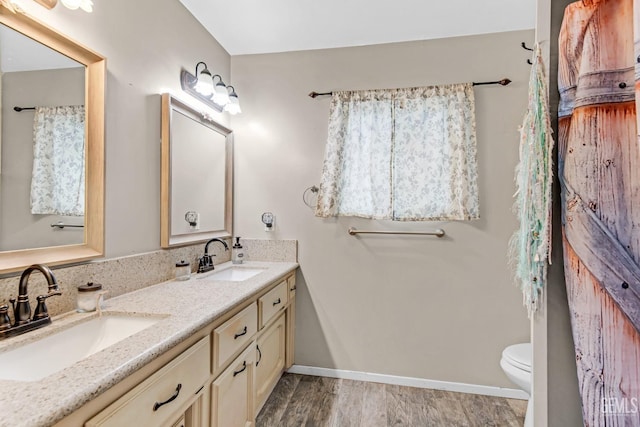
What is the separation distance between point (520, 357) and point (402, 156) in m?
1.39

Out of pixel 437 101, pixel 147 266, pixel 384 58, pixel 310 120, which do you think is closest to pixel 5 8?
pixel 147 266

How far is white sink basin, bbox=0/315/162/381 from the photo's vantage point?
91cm

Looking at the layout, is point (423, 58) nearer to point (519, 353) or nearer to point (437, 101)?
point (437, 101)

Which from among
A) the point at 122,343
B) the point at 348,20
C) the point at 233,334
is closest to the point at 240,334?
the point at 233,334

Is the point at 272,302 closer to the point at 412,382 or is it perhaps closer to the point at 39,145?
the point at 412,382

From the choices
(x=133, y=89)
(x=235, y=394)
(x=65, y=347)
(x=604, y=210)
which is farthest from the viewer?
(x=133, y=89)

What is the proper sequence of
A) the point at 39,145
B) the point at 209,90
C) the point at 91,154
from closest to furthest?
the point at 39,145, the point at 91,154, the point at 209,90

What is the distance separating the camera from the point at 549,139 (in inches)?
34.9

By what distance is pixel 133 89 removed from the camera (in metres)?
1.59

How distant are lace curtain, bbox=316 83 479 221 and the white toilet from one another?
836 mm

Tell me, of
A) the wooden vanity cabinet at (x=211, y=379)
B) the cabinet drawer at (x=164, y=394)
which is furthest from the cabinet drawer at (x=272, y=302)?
the cabinet drawer at (x=164, y=394)

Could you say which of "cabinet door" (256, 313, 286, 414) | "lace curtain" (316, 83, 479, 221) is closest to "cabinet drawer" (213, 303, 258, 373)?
"cabinet door" (256, 313, 286, 414)

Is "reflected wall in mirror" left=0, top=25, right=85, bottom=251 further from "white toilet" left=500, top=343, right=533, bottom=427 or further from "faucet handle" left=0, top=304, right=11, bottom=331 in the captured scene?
"white toilet" left=500, top=343, right=533, bottom=427

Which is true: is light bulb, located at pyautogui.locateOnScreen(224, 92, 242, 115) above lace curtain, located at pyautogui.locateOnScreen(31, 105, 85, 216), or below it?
above
